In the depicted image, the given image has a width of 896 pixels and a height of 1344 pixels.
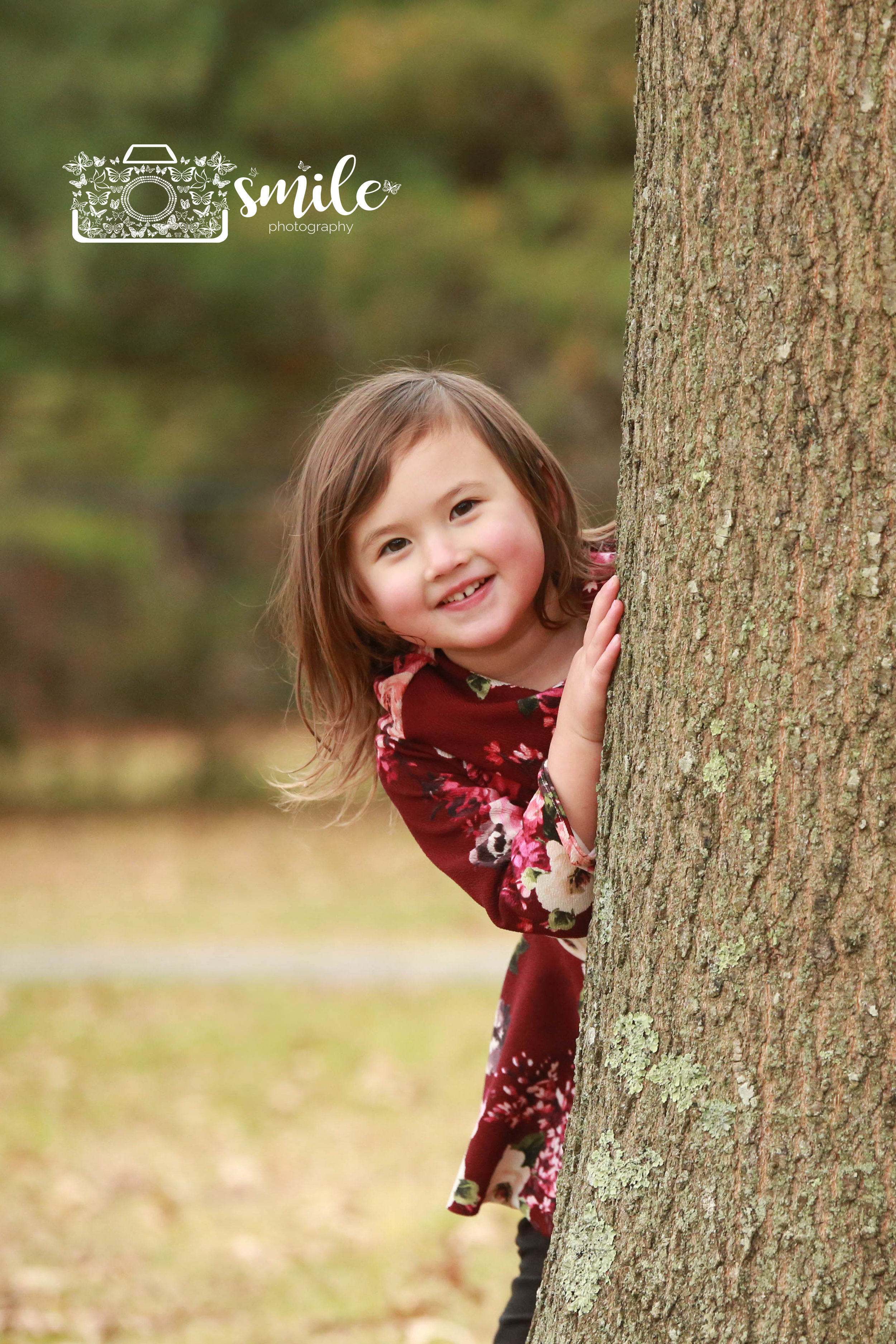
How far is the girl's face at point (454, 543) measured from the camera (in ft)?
6.76

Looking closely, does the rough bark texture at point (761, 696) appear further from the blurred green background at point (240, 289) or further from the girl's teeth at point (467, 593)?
the blurred green background at point (240, 289)

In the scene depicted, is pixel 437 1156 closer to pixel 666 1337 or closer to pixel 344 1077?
pixel 344 1077

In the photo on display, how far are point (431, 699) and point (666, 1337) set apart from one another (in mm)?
930

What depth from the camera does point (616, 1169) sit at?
70.1 inches

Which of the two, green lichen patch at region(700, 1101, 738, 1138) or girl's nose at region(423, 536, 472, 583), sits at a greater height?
girl's nose at region(423, 536, 472, 583)

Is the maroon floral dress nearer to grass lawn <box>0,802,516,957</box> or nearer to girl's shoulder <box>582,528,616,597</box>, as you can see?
girl's shoulder <box>582,528,616,597</box>

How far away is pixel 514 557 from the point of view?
2068mm

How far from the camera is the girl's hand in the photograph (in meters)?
1.85

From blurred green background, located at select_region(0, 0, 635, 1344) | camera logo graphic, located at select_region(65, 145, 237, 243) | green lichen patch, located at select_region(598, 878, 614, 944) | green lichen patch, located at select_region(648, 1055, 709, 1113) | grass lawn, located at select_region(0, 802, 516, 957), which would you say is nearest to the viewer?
green lichen patch, located at select_region(648, 1055, 709, 1113)

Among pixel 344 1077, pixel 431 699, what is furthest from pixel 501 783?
pixel 344 1077

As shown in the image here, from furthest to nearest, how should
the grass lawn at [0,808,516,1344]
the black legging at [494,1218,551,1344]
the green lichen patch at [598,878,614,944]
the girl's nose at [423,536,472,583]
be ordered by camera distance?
the grass lawn at [0,808,516,1344], the black legging at [494,1218,551,1344], the girl's nose at [423,536,472,583], the green lichen patch at [598,878,614,944]

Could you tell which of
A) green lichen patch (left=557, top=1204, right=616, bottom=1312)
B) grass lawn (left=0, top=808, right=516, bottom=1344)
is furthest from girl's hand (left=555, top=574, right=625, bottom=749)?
grass lawn (left=0, top=808, right=516, bottom=1344)

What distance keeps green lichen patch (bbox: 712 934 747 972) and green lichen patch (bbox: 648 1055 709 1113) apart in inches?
4.6

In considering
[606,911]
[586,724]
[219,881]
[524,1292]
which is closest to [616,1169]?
[606,911]
